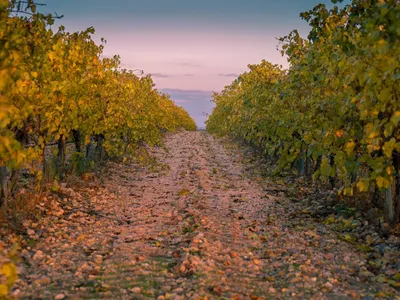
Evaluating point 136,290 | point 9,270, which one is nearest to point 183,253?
point 136,290

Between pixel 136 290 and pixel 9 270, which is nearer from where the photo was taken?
pixel 9 270

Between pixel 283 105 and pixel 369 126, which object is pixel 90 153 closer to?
pixel 283 105

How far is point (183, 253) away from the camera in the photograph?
8.58m

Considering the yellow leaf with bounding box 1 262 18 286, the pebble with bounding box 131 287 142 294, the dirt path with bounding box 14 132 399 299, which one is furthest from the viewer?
the dirt path with bounding box 14 132 399 299

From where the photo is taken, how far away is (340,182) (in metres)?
15.6

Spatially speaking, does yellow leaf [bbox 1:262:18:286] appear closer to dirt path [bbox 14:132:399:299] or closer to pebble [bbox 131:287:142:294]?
dirt path [bbox 14:132:399:299]

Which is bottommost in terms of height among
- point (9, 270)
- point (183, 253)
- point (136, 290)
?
point (136, 290)

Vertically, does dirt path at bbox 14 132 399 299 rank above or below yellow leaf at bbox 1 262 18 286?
below

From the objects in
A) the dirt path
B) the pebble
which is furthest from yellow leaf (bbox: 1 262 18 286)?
the pebble

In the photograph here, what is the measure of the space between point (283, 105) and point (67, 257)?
10.7m

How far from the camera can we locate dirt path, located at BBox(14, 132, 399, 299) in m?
6.93

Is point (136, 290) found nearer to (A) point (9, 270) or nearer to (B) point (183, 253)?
(B) point (183, 253)

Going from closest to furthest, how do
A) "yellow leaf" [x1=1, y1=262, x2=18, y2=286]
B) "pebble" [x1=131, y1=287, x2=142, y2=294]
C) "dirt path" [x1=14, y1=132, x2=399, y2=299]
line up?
"yellow leaf" [x1=1, y1=262, x2=18, y2=286], "pebble" [x1=131, y1=287, x2=142, y2=294], "dirt path" [x1=14, y1=132, x2=399, y2=299]

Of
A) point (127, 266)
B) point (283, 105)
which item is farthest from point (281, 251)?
point (283, 105)
